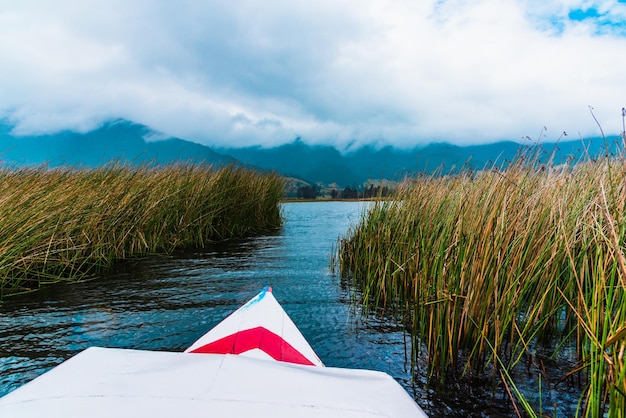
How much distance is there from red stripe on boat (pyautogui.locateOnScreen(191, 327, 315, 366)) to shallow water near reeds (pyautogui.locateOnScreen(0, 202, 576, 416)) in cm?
122

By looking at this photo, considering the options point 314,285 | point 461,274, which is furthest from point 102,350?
point 314,285

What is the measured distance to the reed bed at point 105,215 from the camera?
6387 mm

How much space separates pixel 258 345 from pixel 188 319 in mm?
2931

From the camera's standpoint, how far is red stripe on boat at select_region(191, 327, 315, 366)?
2.83 metres

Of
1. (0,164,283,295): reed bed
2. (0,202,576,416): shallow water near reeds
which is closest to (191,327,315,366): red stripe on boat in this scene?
(0,202,576,416): shallow water near reeds

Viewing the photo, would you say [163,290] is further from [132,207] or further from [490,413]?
[490,413]

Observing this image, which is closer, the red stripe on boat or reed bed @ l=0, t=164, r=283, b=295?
the red stripe on boat

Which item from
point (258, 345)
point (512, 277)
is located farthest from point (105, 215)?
point (512, 277)

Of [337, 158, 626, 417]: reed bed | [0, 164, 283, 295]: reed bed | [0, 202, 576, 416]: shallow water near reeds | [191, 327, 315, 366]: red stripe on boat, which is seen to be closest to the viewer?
[191, 327, 315, 366]: red stripe on boat

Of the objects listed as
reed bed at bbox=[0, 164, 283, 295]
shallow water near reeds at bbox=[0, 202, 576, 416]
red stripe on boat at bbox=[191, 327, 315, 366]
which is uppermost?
reed bed at bbox=[0, 164, 283, 295]

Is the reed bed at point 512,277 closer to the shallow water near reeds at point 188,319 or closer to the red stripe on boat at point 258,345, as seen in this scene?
the shallow water near reeds at point 188,319

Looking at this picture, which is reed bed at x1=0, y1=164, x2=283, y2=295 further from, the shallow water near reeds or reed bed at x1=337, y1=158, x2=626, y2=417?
reed bed at x1=337, y1=158, x2=626, y2=417

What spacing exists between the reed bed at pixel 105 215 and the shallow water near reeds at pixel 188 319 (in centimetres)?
58

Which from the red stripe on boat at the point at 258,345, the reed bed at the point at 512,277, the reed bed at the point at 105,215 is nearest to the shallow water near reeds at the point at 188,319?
Result: the reed bed at the point at 512,277
